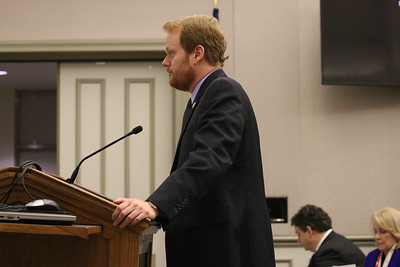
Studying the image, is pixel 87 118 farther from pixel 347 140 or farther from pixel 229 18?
pixel 347 140

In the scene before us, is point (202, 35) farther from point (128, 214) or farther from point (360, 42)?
point (360, 42)

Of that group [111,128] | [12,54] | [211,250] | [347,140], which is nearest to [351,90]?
[347,140]

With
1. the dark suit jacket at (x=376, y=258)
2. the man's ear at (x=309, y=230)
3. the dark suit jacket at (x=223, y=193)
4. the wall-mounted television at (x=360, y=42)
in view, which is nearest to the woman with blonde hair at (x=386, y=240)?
the dark suit jacket at (x=376, y=258)

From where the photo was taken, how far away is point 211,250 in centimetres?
224

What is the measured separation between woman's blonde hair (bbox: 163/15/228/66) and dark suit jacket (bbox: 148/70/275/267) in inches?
6.4

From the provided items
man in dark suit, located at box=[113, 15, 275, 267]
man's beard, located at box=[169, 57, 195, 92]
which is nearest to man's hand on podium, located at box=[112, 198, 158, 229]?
man in dark suit, located at box=[113, 15, 275, 267]

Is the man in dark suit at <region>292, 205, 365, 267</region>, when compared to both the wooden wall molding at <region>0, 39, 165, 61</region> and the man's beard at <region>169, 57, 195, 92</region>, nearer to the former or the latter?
the wooden wall molding at <region>0, 39, 165, 61</region>

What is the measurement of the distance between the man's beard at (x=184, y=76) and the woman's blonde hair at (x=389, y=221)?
9.48 ft

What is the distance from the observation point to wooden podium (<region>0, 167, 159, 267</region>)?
1.94m

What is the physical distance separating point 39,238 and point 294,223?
148 inches

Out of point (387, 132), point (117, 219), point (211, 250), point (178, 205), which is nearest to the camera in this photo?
point (117, 219)

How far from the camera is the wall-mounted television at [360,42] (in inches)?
231

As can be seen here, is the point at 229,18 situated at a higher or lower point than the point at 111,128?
higher

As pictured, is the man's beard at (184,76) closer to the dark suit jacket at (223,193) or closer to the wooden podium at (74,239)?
the dark suit jacket at (223,193)
